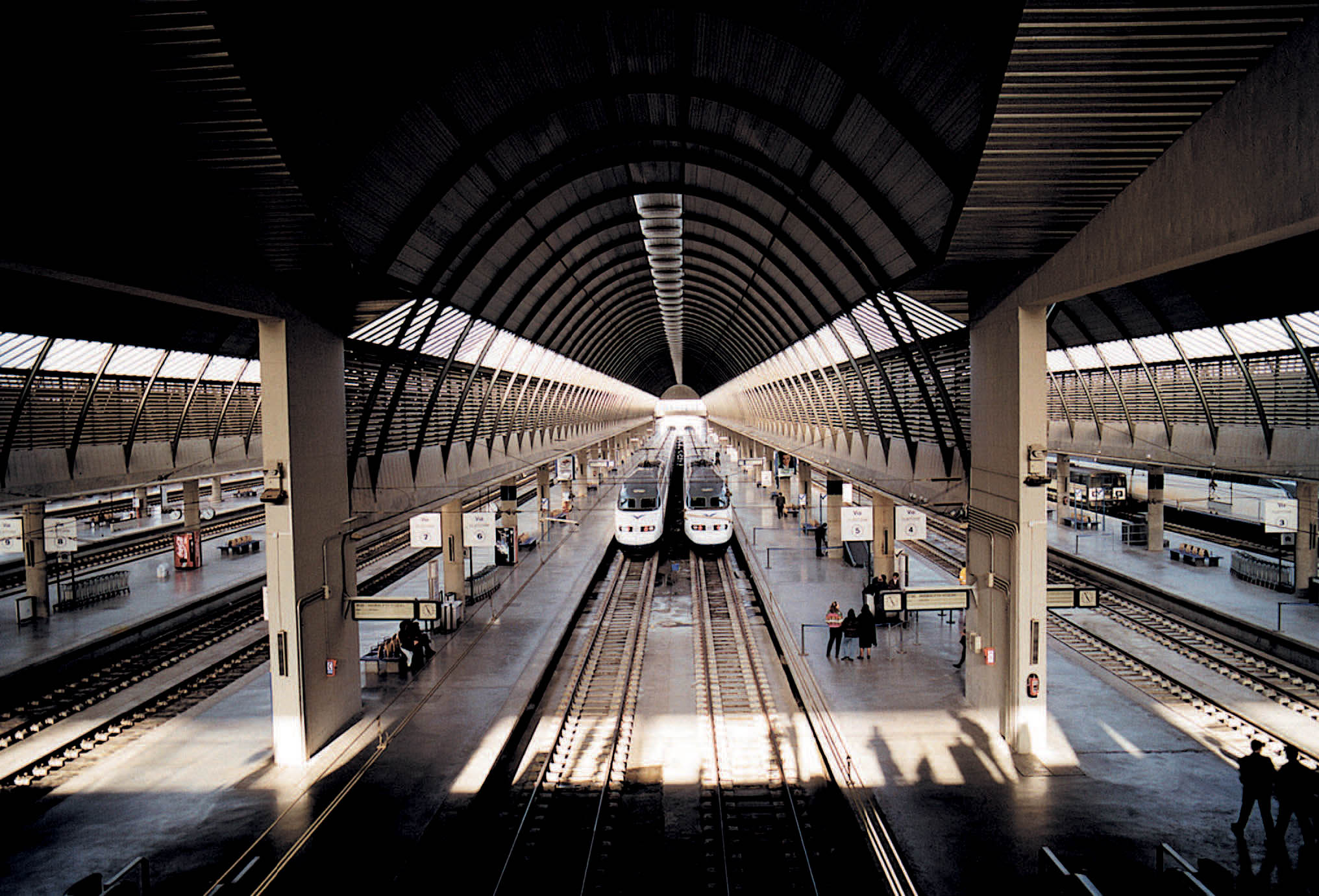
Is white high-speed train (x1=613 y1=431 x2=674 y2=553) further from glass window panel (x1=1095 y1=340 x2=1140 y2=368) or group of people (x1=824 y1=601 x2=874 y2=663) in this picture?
glass window panel (x1=1095 y1=340 x2=1140 y2=368)

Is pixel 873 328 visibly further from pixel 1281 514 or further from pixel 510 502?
pixel 510 502

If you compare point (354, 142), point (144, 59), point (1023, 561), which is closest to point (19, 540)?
point (354, 142)

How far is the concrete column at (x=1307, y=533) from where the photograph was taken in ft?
64.7

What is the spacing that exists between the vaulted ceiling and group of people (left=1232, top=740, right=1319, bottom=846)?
6442 millimetres

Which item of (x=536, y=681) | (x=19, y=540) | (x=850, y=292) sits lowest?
(x=536, y=681)

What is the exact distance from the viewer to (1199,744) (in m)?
11.7

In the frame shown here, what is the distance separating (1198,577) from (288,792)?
1000 inches

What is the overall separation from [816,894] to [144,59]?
1029 cm

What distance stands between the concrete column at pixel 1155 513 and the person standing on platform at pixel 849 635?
16.3m

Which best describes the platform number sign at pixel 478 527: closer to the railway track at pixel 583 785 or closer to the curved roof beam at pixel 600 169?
the railway track at pixel 583 785

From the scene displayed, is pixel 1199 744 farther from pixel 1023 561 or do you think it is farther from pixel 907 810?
pixel 907 810

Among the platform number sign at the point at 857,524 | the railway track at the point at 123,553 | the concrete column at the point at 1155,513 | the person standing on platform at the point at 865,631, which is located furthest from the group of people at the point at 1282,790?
the railway track at the point at 123,553

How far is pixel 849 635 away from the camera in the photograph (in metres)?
16.5

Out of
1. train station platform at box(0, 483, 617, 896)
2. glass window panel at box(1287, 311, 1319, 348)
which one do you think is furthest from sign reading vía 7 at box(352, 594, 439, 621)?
glass window panel at box(1287, 311, 1319, 348)
